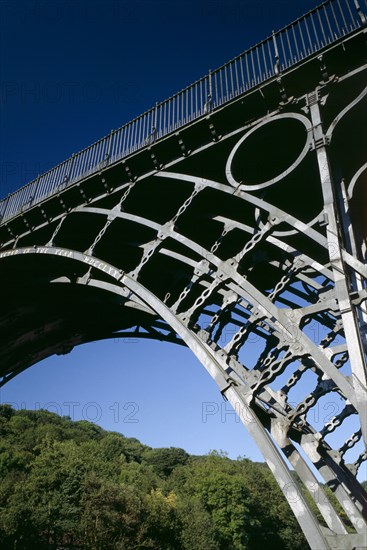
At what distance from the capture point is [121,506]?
40750 mm

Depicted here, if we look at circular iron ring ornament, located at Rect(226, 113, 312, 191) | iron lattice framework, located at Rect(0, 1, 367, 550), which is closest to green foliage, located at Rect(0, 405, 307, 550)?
iron lattice framework, located at Rect(0, 1, 367, 550)

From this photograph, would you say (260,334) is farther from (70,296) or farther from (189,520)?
(189,520)

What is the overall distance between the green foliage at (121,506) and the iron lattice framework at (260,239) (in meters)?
32.6

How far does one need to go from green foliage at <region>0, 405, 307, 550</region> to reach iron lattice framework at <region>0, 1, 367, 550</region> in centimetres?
3265

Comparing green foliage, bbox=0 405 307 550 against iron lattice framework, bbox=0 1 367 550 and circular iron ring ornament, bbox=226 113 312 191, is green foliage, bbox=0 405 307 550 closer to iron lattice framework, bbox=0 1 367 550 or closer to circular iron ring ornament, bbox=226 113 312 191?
iron lattice framework, bbox=0 1 367 550

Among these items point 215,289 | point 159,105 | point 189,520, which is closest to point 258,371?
point 215,289

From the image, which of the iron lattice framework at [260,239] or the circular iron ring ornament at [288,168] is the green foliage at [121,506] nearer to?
the iron lattice framework at [260,239]

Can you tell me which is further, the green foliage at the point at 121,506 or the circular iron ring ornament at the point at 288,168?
the green foliage at the point at 121,506

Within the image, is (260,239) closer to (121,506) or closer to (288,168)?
(288,168)

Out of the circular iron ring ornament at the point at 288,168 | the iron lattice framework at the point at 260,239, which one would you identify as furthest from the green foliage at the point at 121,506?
the circular iron ring ornament at the point at 288,168

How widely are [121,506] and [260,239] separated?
42259 mm

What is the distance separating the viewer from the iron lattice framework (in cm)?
540

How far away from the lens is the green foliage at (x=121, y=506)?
3844 centimetres

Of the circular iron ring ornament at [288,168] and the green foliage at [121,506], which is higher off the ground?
the green foliage at [121,506]
